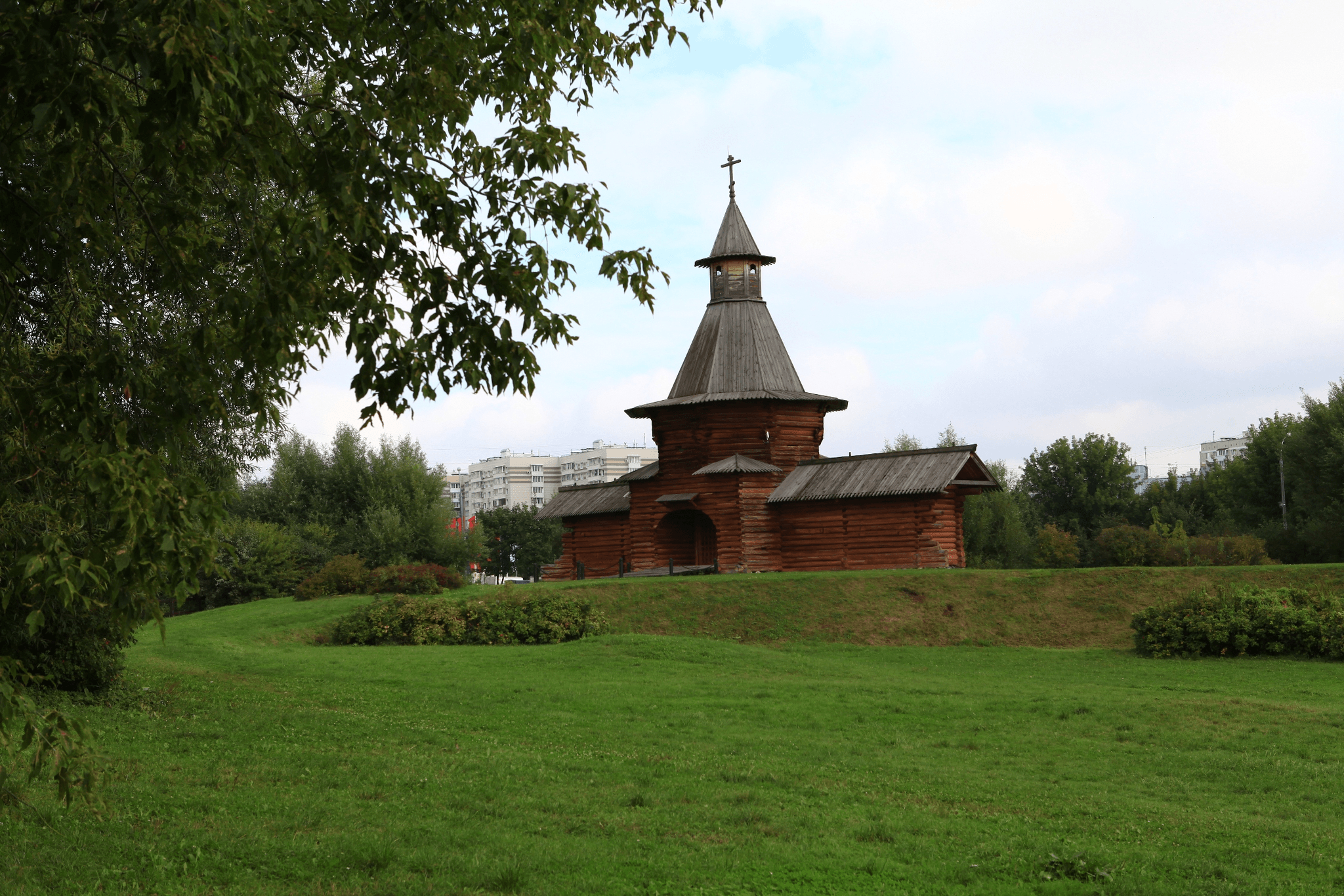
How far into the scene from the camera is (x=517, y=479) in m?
190


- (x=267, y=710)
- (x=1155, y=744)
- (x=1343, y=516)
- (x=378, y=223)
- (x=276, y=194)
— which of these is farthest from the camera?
(x=1343, y=516)

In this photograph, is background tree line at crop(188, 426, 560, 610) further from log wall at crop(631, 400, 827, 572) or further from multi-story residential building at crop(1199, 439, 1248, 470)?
multi-story residential building at crop(1199, 439, 1248, 470)

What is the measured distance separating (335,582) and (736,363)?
16665 millimetres

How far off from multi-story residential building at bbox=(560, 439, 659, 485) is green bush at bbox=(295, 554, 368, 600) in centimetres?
13622

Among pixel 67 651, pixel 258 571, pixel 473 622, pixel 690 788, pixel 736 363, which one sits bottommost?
pixel 690 788

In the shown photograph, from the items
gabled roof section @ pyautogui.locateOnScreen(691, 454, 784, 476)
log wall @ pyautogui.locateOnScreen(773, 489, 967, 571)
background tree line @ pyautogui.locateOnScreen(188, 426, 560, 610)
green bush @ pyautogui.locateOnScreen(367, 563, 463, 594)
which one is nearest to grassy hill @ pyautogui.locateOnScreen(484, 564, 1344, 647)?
log wall @ pyautogui.locateOnScreen(773, 489, 967, 571)

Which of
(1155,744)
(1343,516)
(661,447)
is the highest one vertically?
(661,447)

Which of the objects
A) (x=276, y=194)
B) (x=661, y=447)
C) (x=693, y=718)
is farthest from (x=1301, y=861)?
(x=661, y=447)

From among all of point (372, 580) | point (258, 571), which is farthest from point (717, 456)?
point (258, 571)

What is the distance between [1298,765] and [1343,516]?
44569 millimetres

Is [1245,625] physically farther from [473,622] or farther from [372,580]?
[372,580]

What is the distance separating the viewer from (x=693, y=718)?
13.7 metres

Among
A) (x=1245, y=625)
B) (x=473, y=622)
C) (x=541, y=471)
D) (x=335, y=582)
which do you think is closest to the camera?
(x=1245, y=625)

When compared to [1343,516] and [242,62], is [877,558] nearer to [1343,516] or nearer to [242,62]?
[1343,516]
